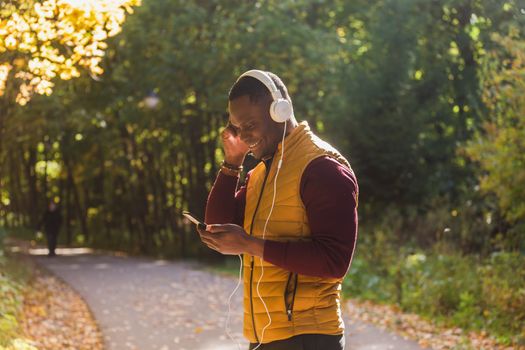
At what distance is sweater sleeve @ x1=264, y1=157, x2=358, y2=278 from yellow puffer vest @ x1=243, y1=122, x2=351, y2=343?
0.09 metres

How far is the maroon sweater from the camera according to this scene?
9.64ft

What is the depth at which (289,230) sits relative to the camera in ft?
10.2

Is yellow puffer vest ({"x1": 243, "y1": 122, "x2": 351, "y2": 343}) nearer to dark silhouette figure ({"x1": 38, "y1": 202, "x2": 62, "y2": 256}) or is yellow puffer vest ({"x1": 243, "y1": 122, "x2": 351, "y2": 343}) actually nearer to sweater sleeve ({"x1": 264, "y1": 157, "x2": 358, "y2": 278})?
sweater sleeve ({"x1": 264, "y1": 157, "x2": 358, "y2": 278})

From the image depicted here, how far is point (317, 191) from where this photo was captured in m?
2.95

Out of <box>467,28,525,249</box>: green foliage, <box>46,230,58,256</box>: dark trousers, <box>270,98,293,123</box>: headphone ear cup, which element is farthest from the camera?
<box>46,230,58,256</box>: dark trousers

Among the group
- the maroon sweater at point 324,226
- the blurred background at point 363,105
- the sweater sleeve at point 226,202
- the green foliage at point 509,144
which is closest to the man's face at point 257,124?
the maroon sweater at point 324,226

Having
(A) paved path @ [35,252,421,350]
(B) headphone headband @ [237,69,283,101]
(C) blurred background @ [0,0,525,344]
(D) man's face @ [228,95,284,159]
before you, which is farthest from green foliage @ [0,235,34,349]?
(B) headphone headband @ [237,69,283,101]

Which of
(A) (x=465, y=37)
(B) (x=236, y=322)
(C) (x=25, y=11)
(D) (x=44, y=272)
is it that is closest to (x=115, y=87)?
(D) (x=44, y=272)

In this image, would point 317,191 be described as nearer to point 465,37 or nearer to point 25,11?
point 25,11

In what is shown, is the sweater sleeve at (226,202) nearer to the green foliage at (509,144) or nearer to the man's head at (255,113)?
the man's head at (255,113)

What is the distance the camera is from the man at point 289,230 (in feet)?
9.70

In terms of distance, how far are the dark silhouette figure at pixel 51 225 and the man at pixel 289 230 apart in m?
26.2

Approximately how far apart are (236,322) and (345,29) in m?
17.3

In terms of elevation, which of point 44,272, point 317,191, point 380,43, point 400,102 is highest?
point 380,43
